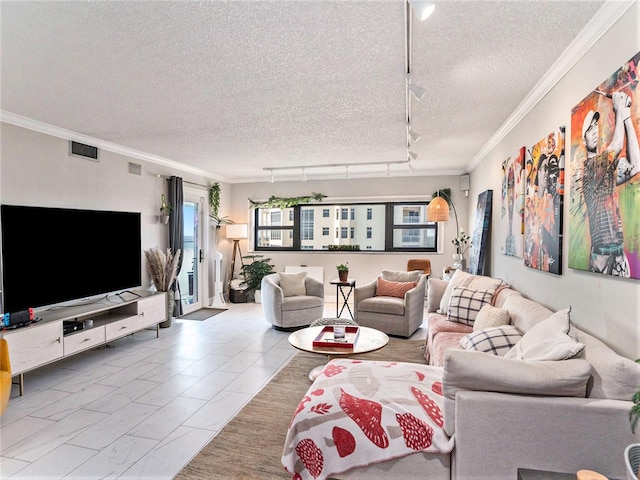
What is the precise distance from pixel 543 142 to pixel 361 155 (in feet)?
9.18

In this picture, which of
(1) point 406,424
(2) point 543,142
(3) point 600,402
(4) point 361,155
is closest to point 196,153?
(4) point 361,155

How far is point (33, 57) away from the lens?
92.7 inches

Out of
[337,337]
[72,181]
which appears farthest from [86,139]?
[337,337]

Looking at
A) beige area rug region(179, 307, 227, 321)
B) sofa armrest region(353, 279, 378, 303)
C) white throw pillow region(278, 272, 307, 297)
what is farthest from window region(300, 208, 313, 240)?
sofa armrest region(353, 279, 378, 303)

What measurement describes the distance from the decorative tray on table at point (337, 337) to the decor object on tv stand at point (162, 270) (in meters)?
2.64

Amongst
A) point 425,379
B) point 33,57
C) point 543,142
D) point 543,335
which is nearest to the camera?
point 543,335

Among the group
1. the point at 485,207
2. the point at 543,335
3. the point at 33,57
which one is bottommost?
the point at 543,335

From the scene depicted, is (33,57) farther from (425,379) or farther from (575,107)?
(575,107)

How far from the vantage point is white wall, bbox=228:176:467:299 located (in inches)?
264

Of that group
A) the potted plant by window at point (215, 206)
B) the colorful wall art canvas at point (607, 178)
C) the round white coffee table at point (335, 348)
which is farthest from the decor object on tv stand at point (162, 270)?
the colorful wall art canvas at point (607, 178)

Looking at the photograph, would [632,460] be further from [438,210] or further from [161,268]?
[161,268]

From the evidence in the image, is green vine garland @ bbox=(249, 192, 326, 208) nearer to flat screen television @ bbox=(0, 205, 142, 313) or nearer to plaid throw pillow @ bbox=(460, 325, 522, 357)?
flat screen television @ bbox=(0, 205, 142, 313)

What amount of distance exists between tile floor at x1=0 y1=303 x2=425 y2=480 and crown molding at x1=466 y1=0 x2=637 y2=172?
334 cm

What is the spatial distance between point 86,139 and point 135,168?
822 millimetres
